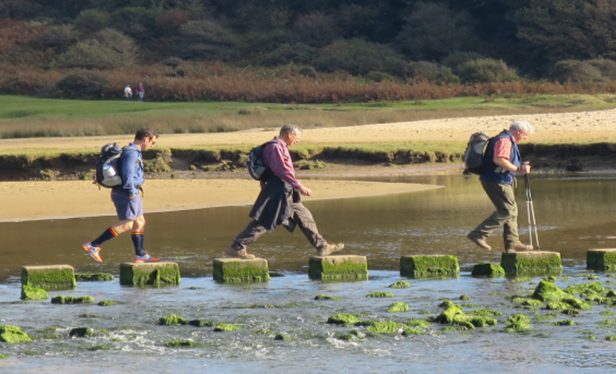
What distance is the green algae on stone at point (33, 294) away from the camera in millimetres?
14227

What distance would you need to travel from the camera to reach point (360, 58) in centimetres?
6938

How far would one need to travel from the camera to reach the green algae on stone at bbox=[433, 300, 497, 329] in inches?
498

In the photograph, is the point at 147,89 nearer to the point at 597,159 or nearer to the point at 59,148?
the point at 59,148

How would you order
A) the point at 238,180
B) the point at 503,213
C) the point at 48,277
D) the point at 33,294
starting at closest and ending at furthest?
the point at 33,294 < the point at 48,277 < the point at 503,213 < the point at 238,180

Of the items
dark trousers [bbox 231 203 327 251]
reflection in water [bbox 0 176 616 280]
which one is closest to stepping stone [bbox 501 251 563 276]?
reflection in water [bbox 0 176 616 280]

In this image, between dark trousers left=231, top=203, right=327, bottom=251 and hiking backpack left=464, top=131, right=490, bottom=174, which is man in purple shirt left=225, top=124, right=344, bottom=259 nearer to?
dark trousers left=231, top=203, right=327, bottom=251

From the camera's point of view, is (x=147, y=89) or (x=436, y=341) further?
(x=147, y=89)

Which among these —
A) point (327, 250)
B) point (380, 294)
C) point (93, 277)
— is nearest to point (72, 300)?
point (93, 277)

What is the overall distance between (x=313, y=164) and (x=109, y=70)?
→ 4008cm

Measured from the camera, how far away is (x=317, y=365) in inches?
440

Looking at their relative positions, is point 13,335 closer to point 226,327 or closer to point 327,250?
point 226,327

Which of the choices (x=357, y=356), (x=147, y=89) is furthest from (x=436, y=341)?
(x=147, y=89)

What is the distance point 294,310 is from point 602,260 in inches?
159

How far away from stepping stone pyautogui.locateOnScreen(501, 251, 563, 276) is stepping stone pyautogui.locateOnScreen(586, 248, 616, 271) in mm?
402
